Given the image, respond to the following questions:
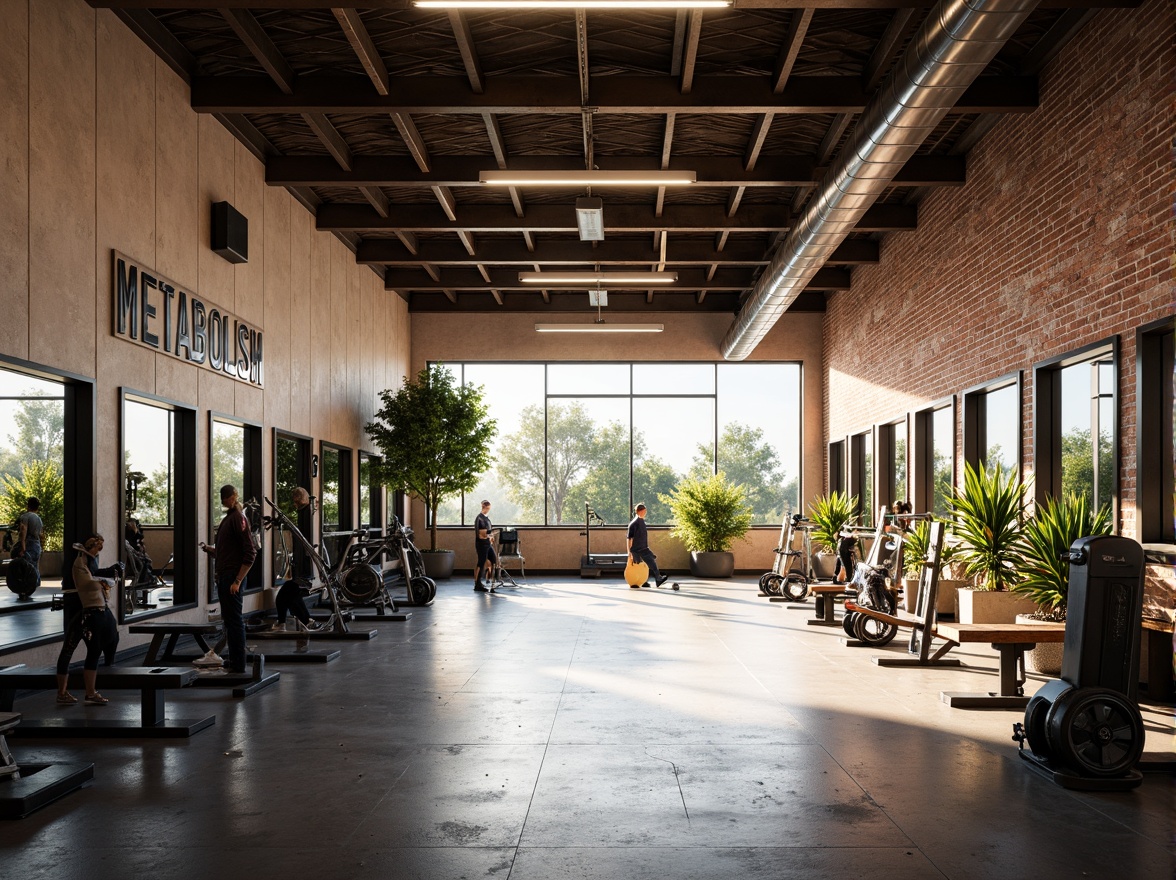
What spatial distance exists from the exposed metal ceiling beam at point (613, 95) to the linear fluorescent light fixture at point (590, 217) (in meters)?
2.18

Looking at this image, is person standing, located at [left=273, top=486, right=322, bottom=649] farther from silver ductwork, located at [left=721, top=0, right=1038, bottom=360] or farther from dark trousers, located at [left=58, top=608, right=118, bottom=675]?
silver ductwork, located at [left=721, top=0, right=1038, bottom=360]

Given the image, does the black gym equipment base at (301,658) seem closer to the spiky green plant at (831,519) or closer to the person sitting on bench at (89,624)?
the person sitting on bench at (89,624)

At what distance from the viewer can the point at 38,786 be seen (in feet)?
13.9

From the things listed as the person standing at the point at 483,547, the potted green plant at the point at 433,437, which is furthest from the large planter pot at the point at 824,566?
the potted green plant at the point at 433,437

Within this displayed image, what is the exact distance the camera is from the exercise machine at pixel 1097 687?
458cm

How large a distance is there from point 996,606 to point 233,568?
19.8 ft

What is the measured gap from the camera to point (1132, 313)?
22.9 feet

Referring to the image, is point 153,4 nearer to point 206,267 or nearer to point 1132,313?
point 206,267

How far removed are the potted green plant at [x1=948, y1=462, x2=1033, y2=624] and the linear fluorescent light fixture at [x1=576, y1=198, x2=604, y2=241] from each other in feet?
15.7

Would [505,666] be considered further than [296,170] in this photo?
No

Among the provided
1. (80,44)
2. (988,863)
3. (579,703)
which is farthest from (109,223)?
(988,863)

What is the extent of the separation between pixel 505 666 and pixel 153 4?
535 cm

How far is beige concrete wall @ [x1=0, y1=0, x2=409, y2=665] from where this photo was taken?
6.48 metres

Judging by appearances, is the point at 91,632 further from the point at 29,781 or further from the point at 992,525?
the point at 992,525
